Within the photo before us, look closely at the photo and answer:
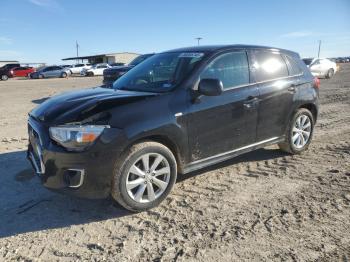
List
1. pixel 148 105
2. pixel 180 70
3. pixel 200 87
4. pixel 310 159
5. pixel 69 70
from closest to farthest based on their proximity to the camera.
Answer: pixel 148 105, pixel 200 87, pixel 180 70, pixel 310 159, pixel 69 70

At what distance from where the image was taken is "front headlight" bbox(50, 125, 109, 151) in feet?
11.9

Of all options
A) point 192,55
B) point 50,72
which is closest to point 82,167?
point 192,55

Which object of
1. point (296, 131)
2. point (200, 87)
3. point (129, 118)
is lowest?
point (296, 131)

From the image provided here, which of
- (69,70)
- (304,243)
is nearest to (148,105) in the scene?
(304,243)

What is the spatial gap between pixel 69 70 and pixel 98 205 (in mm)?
43400

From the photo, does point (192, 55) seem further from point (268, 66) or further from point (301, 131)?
point (301, 131)

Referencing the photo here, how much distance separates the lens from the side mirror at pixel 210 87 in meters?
4.20

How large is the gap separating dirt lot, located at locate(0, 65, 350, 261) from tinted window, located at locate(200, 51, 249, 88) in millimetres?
1346

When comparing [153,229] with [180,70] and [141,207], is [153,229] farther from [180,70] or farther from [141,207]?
[180,70]

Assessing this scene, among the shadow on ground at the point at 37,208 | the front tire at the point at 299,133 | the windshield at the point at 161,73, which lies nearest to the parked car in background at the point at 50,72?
the shadow on ground at the point at 37,208

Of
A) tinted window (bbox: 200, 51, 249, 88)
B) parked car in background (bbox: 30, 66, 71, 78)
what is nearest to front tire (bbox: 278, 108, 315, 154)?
tinted window (bbox: 200, 51, 249, 88)

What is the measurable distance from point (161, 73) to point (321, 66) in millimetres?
21301

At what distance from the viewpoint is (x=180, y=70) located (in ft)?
15.1

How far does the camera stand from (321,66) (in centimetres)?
2353
